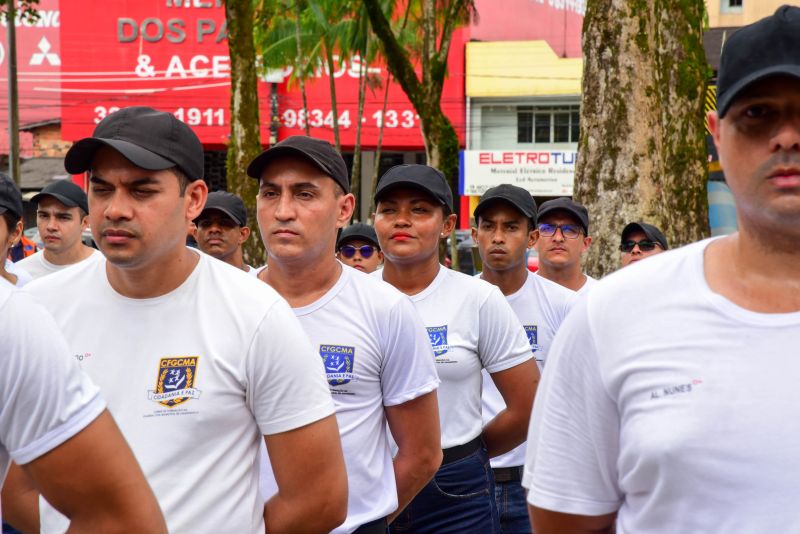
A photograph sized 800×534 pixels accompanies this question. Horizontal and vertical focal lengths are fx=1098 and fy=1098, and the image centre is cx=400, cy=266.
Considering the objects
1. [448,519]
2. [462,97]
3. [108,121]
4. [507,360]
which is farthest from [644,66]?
[462,97]

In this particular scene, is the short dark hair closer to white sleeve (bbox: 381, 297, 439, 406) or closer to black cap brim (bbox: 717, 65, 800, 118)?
white sleeve (bbox: 381, 297, 439, 406)

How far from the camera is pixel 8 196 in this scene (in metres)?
6.29

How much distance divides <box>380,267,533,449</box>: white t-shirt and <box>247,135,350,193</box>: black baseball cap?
3.51 ft

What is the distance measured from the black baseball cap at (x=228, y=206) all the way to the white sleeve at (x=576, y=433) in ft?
18.5

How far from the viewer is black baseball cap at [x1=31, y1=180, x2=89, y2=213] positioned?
29.0 ft

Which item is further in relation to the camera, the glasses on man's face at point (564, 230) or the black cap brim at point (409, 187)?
the glasses on man's face at point (564, 230)

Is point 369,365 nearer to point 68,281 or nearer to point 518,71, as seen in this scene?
point 68,281

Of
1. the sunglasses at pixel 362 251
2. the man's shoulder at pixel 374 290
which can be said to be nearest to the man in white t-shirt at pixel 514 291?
the sunglasses at pixel 362 251

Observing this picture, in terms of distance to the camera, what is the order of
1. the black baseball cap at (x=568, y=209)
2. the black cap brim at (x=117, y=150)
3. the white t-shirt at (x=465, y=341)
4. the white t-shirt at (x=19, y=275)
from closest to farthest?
the black cap brim at (x=117, y=150)
the white t-shirt at (x=465, y=341)
the white t-shirt at (x=19, y=275)
the black baseball cap at (x=568, y=209)

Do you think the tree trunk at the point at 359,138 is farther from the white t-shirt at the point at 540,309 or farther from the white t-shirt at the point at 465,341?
the white t-shirt at the point at 465,341

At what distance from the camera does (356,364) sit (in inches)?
164

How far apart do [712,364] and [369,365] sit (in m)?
2.16

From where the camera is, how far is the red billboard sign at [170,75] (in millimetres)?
40781

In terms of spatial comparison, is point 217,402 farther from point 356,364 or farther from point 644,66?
point 644,66
